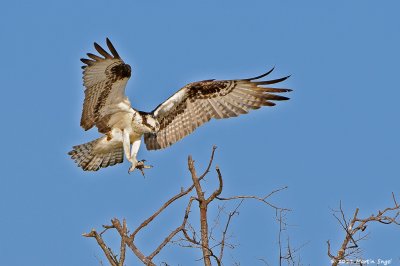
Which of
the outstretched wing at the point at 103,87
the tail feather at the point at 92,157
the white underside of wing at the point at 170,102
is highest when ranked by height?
the white underside of wing at the point at 170,102

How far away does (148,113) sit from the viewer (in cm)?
1095

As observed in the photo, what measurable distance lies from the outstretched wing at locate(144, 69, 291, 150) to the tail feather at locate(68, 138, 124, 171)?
1.70 feet

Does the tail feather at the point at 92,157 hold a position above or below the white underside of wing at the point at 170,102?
below

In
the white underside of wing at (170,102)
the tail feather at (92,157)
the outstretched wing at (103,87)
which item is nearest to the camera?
the outstretched wing at (103,87)

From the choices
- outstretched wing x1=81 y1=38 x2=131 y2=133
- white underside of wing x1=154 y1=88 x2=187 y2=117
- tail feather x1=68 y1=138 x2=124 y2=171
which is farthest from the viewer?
tail feather x1=68 y1=138 x2=124 y2=171

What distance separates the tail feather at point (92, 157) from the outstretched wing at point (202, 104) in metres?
0.52

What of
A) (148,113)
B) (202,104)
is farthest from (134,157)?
(202,104)

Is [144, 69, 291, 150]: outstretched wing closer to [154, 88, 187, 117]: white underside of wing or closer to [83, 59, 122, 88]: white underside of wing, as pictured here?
[154, 88, 187, 117]: white underside of wing

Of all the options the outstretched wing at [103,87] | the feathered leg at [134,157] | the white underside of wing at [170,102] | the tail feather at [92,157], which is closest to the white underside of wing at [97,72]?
the outstretched wing at [103,87]

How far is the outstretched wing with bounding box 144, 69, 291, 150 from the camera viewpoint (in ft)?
36.1

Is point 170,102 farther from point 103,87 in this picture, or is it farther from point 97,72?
point 97,72

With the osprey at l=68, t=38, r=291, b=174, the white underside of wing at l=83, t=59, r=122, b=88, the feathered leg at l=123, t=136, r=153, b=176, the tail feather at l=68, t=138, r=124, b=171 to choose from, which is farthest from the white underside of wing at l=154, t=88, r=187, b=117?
the white underside of wing at l=83, t=59, r=122, b=88

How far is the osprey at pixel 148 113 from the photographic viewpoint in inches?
415

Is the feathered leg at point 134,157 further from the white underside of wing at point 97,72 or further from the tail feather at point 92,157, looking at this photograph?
the white underside of wing at point 97,72
